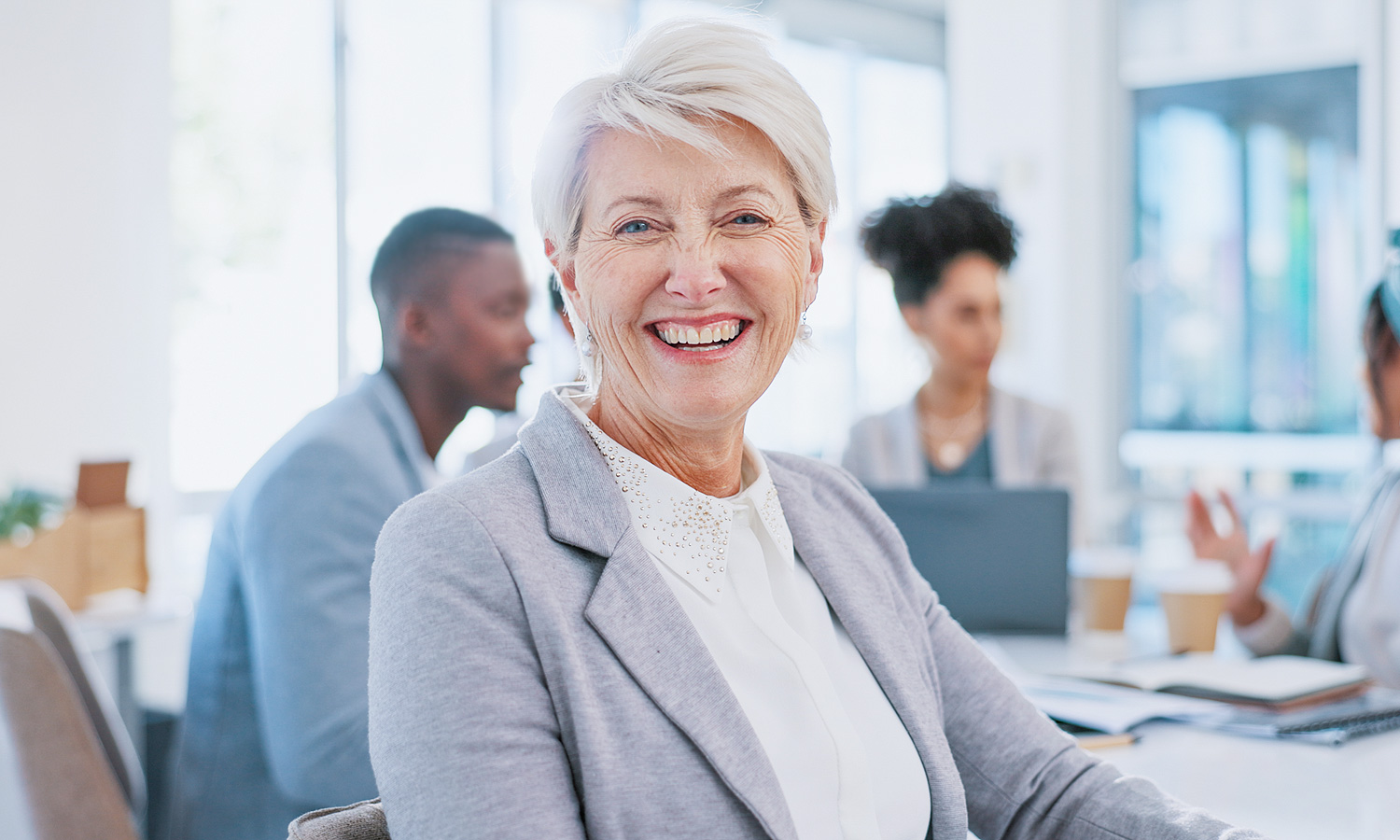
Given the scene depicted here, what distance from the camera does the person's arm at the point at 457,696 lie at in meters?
0.83

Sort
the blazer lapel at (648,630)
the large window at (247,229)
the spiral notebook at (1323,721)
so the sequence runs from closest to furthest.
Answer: the blazer lapel at (648,630)
the spiral notebook at (1323,721)
the large window at (247,229)

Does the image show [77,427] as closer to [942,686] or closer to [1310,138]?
[942,686]

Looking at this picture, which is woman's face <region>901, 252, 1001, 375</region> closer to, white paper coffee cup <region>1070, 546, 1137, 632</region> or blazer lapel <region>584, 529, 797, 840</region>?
white paper coffee cup <region>1070, 546, 1137, 632</region>

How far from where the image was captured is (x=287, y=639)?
5.06 feet

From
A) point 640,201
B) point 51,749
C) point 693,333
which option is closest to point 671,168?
point 640,201

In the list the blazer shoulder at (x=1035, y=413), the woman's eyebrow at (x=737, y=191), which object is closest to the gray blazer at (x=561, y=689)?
the woman's eyebrow at (x=737, y=191)

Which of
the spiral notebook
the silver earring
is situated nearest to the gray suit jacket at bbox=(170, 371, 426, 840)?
the silver earring

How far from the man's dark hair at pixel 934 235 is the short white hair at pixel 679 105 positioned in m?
1.70

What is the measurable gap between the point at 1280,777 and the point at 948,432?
57.0 inches

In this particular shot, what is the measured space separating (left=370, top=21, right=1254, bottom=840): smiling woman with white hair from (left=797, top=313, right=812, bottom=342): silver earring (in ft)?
0.05

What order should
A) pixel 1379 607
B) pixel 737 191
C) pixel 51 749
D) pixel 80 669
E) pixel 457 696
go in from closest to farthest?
pixel 457 696
pixel 737 191
pixel 51 749
pixel 80 669
pixel 1379 607

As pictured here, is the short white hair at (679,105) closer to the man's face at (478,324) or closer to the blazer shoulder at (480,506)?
the blazer shoulder at (480,506)

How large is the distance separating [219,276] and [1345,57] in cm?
451

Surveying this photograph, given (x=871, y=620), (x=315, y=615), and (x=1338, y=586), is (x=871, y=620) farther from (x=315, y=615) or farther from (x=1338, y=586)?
(x=1338, y=586)
